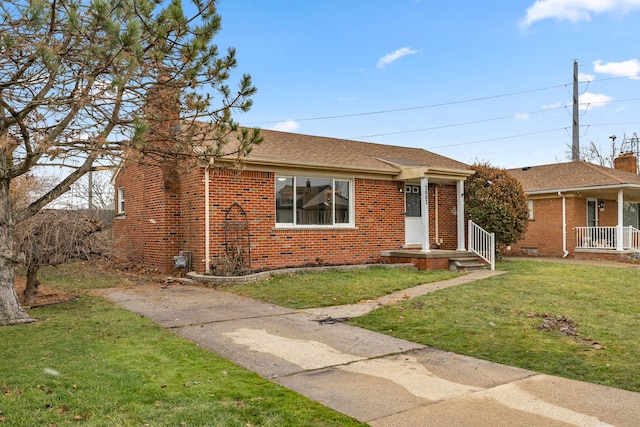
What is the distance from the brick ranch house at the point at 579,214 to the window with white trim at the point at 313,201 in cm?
924

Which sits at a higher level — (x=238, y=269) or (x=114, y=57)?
(x=114, y=57)

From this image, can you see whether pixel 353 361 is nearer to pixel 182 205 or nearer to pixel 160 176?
pixel 182 205

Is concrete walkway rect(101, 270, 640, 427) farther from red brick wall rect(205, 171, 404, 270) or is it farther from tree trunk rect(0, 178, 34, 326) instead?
red brick wall rect(205, 171, 404, 270)

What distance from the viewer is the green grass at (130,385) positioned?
12.0 ft

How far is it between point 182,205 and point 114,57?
8262mm

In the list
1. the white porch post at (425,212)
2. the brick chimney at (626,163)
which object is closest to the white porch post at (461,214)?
the white porch post at (425,212)

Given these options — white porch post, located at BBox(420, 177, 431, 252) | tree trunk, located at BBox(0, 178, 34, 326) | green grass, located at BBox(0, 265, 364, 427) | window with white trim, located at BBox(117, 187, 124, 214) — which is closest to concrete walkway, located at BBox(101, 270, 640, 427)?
green grass, located at BBox(0, 265, 364, 427)

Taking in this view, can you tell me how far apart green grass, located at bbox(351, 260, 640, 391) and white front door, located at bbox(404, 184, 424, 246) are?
14.1 feet

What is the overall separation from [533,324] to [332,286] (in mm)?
4542

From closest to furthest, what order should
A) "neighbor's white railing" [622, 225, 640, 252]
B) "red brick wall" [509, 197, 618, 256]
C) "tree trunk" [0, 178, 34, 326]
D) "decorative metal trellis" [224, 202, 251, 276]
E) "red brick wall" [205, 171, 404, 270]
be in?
1. "tree trunk" [0, 178, 34, 326]
2. "decorative metal trellis" [224, 202, 251, 276]
3. "red brick wall" [205, 171, 404, 270]
4. "neighbor's white railing" [622, 225, 640, 252]
5. "red brick wall" [509, 197, 618, 256]

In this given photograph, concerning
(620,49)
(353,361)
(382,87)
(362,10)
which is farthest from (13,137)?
(620,49)

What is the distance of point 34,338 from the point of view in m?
6.07

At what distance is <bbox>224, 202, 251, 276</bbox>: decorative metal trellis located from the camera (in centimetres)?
1214

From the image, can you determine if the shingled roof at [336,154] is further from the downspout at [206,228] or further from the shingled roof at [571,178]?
the shingled roof at [571,178]
